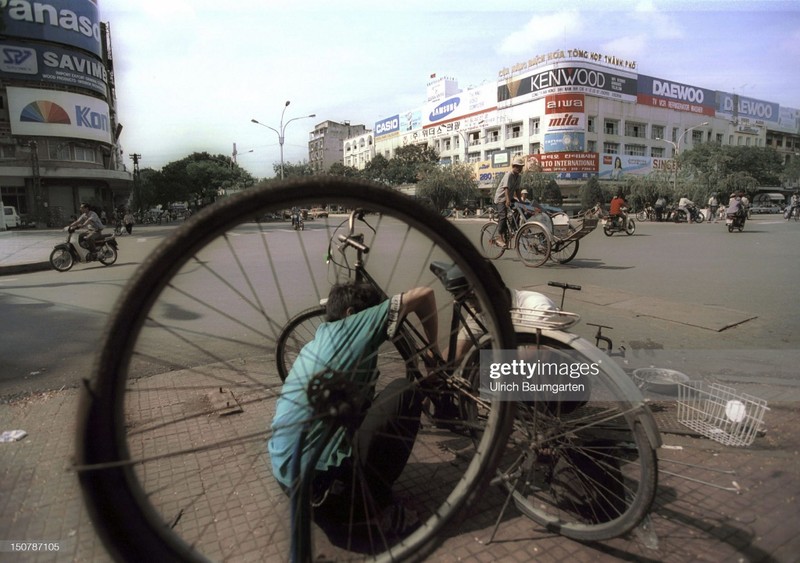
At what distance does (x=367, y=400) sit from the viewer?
1696 mm

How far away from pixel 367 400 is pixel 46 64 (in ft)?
170

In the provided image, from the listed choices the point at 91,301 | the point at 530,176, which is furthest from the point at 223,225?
the point at 530,176

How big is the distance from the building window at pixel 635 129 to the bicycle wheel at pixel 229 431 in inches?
2627

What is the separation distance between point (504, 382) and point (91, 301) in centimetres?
742

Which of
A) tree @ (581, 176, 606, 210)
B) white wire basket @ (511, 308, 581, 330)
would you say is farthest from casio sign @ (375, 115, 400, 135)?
white wire basket @ (511, 308, 581, 330)

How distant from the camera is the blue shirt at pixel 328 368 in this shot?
158 centimetres

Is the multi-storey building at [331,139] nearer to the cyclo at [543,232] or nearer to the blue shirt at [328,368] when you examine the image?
the cyclo at [543,232]

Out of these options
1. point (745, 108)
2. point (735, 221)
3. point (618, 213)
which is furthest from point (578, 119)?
point (618, 213)

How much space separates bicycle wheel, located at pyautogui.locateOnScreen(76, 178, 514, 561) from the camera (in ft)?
3.62

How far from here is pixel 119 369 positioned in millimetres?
1096

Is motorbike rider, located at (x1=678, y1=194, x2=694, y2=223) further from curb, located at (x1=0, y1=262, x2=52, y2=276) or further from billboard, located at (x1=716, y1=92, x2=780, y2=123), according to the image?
billboard, located at (x1=716, y1=92, x2=780, y2=123)

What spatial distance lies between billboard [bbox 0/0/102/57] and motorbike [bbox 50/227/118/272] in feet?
125

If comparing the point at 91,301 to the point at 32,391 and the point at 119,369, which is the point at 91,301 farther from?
the point at 119,369

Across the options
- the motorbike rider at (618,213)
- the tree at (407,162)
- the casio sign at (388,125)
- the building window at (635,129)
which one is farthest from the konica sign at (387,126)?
the motorbike rider at (618,213)
